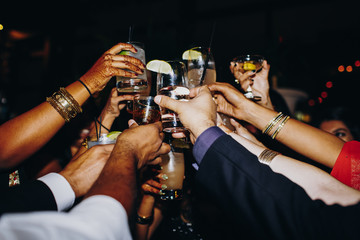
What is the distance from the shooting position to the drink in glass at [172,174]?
150cm

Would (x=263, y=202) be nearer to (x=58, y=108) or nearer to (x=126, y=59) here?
(x=126, y=59)

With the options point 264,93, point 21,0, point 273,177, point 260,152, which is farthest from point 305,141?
point 21,0

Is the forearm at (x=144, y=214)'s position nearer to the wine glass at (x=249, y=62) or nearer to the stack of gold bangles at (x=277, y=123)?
the stack of gold bangles at (x=277, y=123)

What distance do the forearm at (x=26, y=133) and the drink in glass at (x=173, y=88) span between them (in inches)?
28.7

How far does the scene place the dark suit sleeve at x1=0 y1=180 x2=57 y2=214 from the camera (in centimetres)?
104

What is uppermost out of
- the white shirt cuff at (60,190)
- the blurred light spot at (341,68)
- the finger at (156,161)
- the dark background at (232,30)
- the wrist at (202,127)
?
the dark background at (232,30)

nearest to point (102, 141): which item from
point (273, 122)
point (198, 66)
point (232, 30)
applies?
point (198, 66)

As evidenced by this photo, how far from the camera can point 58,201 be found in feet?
3.78

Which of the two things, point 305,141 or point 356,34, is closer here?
point 305,141

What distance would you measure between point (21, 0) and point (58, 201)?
204 inches

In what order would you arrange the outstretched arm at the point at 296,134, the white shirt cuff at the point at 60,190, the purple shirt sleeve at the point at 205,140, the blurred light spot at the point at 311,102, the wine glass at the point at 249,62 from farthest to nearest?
the blurred light spot at the point at 311,102 → the wine glass at the point at 249,62 → the outstretched arm at the point at 296,134 → the white shirt cuff at the point at 60,190 → the purple shirt sleeve at the point at 205,140

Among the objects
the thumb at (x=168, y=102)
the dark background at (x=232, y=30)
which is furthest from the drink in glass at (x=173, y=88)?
the dark background at (x=232, y=30)

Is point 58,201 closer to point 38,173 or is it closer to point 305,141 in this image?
point 38,173

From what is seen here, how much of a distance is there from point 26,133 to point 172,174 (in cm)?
100
